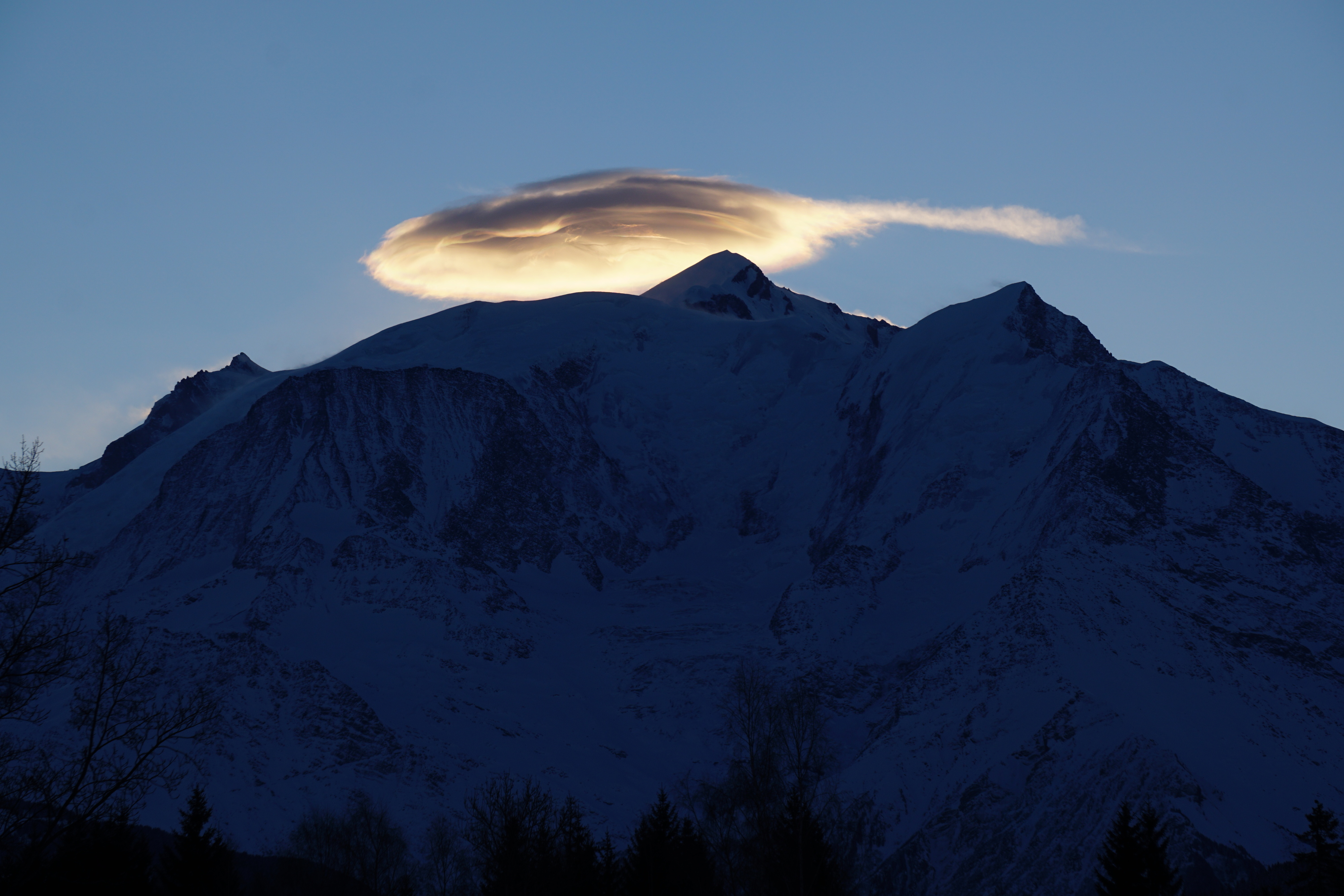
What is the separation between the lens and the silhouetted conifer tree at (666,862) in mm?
56062

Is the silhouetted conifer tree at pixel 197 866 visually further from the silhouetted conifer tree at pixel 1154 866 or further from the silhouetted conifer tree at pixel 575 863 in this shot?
the silhouetted conifer tree at pixel 1154 866

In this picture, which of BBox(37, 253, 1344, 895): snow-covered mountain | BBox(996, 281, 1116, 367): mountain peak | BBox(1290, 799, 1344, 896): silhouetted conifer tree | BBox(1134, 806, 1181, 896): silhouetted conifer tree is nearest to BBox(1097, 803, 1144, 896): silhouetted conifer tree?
BBox(1134, 806, 1181, 896): silhouetted conifer tree

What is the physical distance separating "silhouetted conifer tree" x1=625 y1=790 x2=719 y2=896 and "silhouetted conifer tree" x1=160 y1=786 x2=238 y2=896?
17.8 metres

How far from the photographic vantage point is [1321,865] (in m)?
51.7

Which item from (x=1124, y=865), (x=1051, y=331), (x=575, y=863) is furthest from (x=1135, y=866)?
(x=1051, y=331)

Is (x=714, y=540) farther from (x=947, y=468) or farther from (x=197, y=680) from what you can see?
(x=197, y=680)

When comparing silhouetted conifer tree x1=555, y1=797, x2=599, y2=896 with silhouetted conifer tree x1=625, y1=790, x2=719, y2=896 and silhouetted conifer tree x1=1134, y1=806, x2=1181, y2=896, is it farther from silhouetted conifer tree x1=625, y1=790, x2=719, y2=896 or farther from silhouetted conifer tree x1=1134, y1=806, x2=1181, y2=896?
silhouetted conifer tree x1=1134, y1=806, x2=1181, y2=896

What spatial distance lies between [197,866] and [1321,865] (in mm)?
46728

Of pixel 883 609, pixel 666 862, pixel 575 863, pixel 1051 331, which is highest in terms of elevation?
pixel 1051 331

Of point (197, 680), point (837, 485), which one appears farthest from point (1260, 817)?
point (837, 485)

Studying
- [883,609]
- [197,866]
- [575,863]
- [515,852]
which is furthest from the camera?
[883,609]

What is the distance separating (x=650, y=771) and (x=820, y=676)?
74.8 ft

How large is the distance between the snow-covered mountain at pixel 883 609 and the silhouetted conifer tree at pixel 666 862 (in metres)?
37.6

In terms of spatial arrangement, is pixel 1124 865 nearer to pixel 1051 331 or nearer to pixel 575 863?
pixel 575 863
